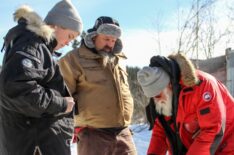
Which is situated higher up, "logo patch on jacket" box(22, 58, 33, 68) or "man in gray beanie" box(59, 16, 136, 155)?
"logo patch on jacket" box(22, 58, 33, 68)

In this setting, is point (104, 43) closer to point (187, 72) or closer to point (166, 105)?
point (166, 105)

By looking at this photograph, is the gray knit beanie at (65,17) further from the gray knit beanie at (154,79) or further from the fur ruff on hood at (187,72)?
the fur ruff on hood at (187,72)

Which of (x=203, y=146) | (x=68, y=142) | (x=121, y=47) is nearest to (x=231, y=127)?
(x=203, y=146)

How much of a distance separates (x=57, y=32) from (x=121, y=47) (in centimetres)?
119

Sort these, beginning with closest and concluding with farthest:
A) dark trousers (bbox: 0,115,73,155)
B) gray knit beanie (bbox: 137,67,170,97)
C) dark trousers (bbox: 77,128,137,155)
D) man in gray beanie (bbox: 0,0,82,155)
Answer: man in gray beanie (bbox: 0,0,82,155), dark trousers (bbox: 0,115,73,155), gray knit beanie (bbox: 137,67,170,97), dark trousers (bbox: 77,128,137,155)

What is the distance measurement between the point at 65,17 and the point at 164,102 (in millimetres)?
856

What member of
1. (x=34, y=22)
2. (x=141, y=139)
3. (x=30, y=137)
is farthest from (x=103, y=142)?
(x=141, y=139)

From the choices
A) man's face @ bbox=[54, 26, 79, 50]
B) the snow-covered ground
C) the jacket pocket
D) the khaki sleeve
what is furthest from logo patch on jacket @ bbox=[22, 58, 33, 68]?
the snow-covered ground

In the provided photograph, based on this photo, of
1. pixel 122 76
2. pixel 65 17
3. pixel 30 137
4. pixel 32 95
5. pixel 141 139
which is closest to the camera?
pixel 32 95

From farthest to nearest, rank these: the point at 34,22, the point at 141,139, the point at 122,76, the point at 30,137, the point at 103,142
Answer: the point at 141,139 → the point at 122,76 → the point at 103,142 → the point at 34,22 → the point at 30,137

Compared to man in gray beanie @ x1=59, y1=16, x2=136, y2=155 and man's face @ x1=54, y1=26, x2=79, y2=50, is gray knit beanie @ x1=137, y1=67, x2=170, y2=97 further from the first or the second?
man in gray beanie @ x1=59, y1=16, x2=136, y2=155

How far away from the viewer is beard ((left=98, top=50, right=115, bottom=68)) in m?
3.89

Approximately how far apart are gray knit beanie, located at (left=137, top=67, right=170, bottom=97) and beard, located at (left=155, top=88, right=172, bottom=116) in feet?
0.25

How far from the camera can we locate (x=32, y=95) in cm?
247
